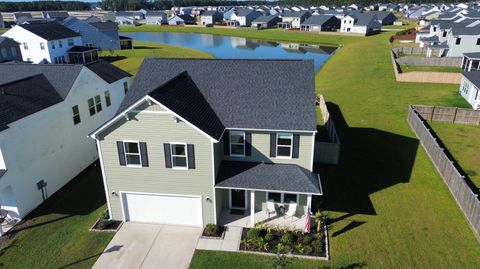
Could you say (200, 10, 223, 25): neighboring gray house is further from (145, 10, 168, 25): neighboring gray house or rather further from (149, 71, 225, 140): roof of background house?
(149, 71, 225, 140): roof of background house

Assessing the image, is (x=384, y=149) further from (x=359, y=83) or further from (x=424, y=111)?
(x=359, y=83)

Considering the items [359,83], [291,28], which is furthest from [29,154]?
[291,28]

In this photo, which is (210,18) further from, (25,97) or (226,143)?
(226,143)

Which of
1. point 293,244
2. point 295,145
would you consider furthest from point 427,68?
point 293,244

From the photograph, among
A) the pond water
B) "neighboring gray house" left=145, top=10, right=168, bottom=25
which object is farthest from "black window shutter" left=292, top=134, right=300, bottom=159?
"neighboring gray house" left=145, top=10, right=168, bottom=25

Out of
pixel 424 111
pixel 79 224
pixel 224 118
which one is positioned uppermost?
pixel 224 118

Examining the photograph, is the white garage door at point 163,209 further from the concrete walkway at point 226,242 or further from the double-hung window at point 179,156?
the double-hung window at point 179,156
